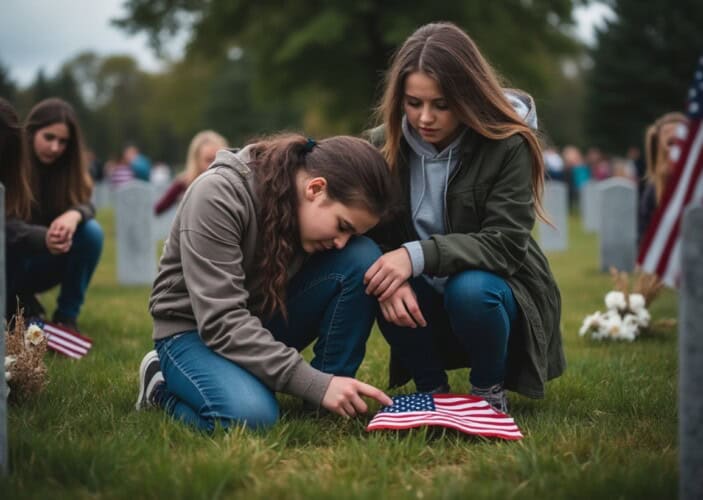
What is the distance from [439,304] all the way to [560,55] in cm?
1894

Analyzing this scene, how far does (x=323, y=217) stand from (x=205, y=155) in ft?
18.7

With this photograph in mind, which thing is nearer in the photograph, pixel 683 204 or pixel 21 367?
pixel 21 367

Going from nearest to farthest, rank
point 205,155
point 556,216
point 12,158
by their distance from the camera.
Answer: point 12,158 → point 205,155 → point 556,216

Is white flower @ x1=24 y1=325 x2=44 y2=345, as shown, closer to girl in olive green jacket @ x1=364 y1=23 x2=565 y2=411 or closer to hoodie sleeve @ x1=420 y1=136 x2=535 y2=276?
girl in olive green jacket @ x1=364 y1=23 x2=565 y2=411

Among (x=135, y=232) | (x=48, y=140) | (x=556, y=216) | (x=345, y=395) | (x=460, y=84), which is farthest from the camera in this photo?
(x=556, y=216)

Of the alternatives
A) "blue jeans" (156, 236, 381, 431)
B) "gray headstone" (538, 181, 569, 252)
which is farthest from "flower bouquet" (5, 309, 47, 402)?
"gray headstone" (538, 181, 569, 252)

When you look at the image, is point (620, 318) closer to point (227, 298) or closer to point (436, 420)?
point (436, 420)

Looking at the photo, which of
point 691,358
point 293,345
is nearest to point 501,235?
point 293,345

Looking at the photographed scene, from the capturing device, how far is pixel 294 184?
10.6 ft

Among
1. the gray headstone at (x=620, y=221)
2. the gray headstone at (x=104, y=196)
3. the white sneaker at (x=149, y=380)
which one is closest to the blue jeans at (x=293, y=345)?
the white sneaker at (x=149, y=380)

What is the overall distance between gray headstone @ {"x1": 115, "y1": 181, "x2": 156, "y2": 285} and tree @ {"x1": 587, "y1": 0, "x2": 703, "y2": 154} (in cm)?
2580

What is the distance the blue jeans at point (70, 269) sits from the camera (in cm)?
548

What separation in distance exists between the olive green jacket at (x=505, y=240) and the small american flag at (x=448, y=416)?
0.25m

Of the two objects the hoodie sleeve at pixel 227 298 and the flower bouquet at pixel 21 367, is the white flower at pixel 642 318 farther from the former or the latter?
the flower bouquet at pixel 21 367
